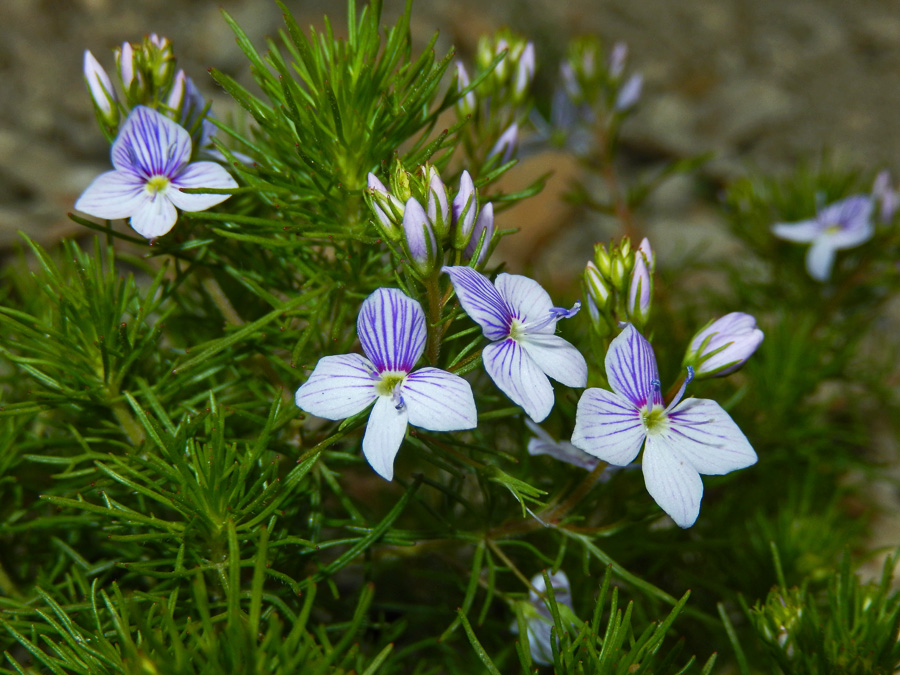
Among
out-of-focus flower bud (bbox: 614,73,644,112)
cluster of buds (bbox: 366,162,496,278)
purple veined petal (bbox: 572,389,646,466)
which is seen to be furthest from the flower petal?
out-of-focus flower bud (bbox: 614,73,644,112)

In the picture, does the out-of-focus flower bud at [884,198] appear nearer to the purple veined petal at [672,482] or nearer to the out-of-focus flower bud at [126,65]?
the purple veined petal at [672,482]

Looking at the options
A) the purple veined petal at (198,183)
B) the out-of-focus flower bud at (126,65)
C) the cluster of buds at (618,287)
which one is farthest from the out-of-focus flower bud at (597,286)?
the out-of-focus flower bud at (126,65)

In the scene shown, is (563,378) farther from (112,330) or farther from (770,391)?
(770,391)

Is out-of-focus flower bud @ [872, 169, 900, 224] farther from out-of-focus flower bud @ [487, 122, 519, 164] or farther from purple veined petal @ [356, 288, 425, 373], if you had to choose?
purple veined petal @ [356, 288, 425, 373]

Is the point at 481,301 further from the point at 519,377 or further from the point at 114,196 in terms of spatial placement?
the point at 114,196

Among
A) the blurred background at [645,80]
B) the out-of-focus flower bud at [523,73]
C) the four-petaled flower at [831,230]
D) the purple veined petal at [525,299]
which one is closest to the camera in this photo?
the purple veined petal at [525,299]

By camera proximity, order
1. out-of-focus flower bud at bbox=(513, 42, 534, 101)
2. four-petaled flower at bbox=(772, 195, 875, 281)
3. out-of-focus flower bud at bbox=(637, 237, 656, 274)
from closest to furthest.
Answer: out-of-focus flower bud at bbox=(637, 237, 656, 274) < out-of-focus flower bud at bbox=(513, 42, 534, 101) < four-petaled flower at bbox=(772, 195, 875, 281)
